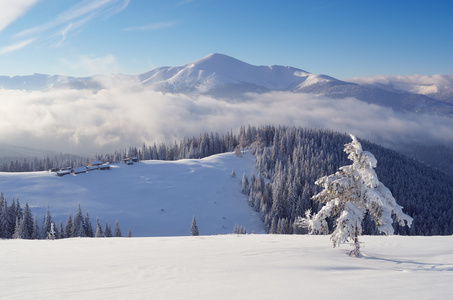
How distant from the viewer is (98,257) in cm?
1778

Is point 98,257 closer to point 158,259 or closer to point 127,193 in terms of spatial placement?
point 158,259

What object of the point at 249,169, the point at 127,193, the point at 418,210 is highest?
the point at 249,169

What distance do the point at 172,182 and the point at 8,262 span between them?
96.5 metres

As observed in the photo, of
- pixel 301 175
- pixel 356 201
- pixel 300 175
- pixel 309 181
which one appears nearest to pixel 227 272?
pixel 356 201

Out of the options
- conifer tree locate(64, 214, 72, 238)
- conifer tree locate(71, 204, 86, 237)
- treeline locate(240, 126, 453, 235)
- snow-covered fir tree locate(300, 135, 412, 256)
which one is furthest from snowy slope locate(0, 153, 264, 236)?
snow-covered fir tree locate(300, 135, 412, 256)

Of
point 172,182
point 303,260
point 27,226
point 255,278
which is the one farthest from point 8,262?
point 172,182

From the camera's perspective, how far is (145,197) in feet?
324

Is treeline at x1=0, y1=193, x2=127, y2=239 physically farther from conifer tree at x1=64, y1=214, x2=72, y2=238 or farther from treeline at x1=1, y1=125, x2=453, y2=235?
treeline at x1=1, y1=125, x2=453, y2=235

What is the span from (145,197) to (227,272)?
90.2 meters

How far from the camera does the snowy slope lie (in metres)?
84.3

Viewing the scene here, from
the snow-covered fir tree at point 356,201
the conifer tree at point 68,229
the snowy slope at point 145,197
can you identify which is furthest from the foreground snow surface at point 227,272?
the snowy slope at point 145,197

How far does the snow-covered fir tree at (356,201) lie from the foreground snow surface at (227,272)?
1.88 metres

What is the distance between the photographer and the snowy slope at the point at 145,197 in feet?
277

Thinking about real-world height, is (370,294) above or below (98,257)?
above
